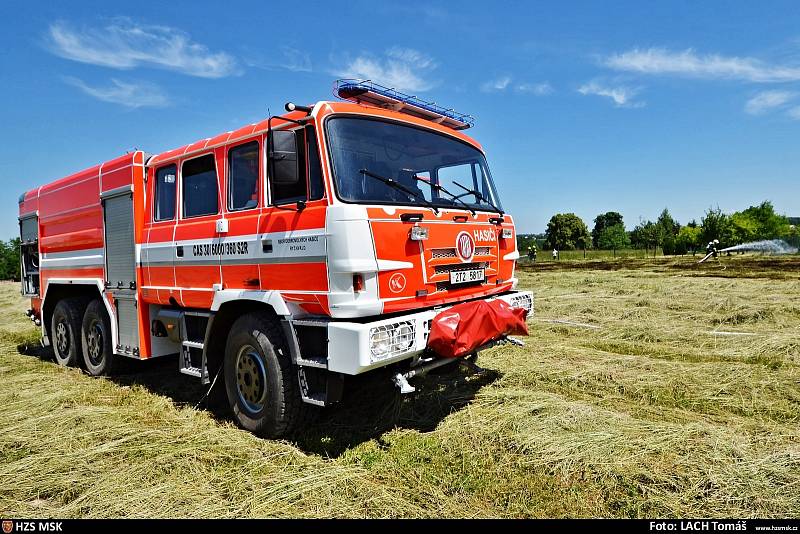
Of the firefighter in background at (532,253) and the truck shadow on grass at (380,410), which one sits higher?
the firefighter in background at (532,253)

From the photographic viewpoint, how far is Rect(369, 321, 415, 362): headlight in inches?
139

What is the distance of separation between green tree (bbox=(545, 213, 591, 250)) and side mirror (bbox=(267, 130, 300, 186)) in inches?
3283

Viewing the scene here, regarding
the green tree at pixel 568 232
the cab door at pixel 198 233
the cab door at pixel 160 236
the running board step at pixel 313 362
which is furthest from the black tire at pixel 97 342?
the green tree at pixel 568 232

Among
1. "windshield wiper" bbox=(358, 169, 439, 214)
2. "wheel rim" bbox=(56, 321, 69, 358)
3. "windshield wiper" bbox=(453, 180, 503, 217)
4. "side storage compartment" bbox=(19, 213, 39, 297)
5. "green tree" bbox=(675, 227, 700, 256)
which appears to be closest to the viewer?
"windshield wiper" bbox=(358, 169, 439, 214)

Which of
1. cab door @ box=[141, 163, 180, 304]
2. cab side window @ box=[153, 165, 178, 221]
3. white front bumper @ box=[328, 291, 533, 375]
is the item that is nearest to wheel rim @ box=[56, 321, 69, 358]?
cab door @ box=[141, 163, 180, 304]

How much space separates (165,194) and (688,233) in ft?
239

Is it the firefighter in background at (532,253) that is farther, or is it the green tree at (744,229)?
the green tree at (744,229)

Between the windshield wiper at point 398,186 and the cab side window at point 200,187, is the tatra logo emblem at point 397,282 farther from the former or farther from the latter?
the cab side window at point 200,187

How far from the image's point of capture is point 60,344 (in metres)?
7.41

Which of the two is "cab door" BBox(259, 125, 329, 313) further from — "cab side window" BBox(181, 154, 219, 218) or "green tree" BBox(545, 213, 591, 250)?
"green tree" BBox(545, 213, 591, 250)

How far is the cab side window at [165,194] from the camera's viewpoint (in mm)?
5332

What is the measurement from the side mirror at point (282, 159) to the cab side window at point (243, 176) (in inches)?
25.2

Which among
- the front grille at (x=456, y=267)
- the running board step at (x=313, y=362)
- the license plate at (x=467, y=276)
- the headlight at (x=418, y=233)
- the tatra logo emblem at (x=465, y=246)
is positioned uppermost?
the headlight at (x=418, y=233)

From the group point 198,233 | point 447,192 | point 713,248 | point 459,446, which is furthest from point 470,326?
point 713,248
